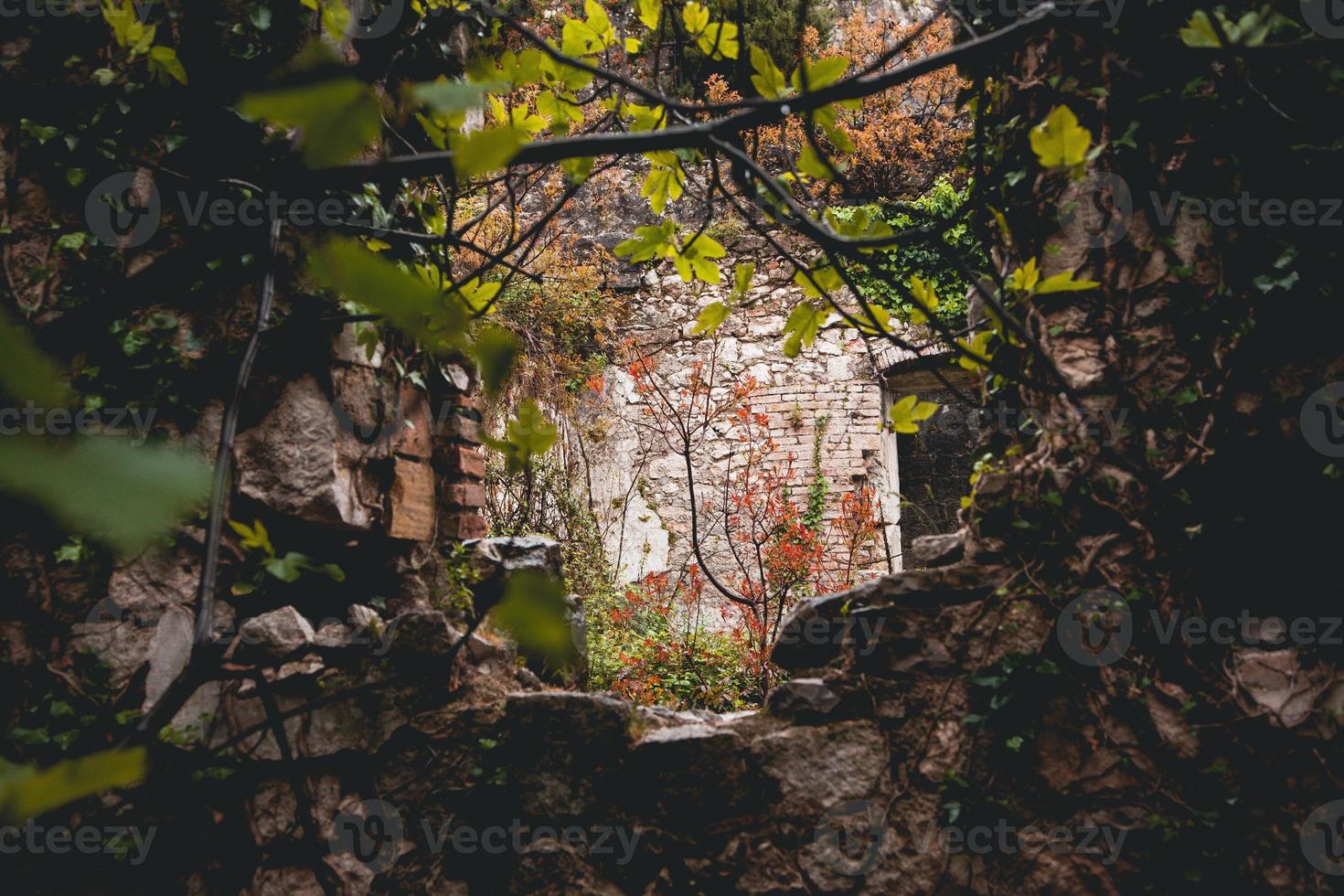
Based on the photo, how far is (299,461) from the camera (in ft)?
7.24

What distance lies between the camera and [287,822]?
6.88 ft

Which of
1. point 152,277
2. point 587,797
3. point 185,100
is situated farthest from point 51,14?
point 587,797

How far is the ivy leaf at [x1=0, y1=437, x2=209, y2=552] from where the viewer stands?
0.28 metres

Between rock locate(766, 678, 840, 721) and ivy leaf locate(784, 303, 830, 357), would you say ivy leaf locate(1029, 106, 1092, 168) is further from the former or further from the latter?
rock locate(766, 678, 840, 721)

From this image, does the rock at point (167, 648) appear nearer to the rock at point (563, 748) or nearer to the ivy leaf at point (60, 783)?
the rock at point (563, 748)

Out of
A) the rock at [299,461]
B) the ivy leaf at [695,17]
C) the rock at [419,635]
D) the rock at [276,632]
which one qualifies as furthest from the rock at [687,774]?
the ivy leaf at [695,17]

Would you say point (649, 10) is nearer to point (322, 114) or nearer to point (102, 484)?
point (322, 114)

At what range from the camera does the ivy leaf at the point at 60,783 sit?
340mm

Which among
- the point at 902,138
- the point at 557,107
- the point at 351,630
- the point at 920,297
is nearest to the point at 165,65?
the point at 557,107

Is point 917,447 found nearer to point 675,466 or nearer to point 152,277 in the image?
point 675,466

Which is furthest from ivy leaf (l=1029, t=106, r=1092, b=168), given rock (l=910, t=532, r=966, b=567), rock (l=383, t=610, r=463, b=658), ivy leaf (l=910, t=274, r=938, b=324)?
rock (l=383, t=610, r=463, b=658)

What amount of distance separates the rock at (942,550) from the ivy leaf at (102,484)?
2.16 metres

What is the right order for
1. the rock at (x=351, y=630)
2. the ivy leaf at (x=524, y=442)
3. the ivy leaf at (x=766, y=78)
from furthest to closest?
the rock at (x=351, y=630) < the ivy leaf at (x=766, y=78) < the ivy leaf at (x=524, y=442)

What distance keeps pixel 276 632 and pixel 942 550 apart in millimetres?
1872
